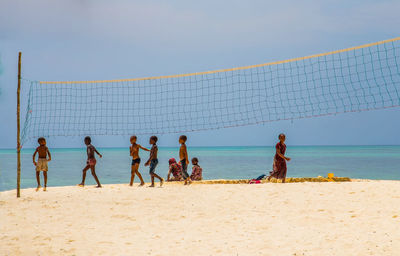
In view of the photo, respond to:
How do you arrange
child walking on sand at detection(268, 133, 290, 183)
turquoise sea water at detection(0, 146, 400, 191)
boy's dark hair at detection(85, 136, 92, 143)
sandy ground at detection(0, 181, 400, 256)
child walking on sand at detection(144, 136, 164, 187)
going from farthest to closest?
turquoise sea water at detection(0, 146, 400, 191) → boy's dark hair at detection(85, 136, 92, 143) → child walking on sand at detection(144, 136, 164, 187) → child walking on sand at detection(268, 133, 290, 183) → sandy ground at detection(0, 181, 400, 256)

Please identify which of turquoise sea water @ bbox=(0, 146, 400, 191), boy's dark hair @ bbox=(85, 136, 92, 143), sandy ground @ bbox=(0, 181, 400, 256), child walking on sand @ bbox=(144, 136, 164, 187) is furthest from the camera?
turquoise sea water @ bbox=(0, 146, 400, 191)

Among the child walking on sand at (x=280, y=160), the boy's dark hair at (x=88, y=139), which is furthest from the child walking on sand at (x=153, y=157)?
the child walking on sand at (x=280, y=160)

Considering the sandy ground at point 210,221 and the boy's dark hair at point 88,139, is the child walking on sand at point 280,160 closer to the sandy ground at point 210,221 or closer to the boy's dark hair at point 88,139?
the sandy ground at point 210,221

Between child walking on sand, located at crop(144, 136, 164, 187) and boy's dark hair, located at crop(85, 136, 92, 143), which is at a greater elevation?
boy's dark hair, located at crop(85, 136, 92, 143)

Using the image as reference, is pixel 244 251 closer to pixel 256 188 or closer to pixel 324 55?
pixel 256 188

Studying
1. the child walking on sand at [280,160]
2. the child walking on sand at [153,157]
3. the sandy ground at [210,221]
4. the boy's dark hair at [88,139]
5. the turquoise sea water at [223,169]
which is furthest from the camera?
the turquoise sea water at [223,169]

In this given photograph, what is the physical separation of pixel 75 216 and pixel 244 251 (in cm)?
302

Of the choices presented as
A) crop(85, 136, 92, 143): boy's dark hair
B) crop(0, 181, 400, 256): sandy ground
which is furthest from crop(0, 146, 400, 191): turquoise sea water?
crop(0, 181, 400, 256): sandy ground

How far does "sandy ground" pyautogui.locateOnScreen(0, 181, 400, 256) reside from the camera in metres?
4.68

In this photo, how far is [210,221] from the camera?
600 cm

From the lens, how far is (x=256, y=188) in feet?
28.3

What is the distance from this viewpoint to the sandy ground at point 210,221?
468 centimetres

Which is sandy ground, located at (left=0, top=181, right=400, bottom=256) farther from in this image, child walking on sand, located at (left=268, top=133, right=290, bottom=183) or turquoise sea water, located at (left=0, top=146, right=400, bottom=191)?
turquoise sea water, located at (left=0, top=146, right=400, bottom=191)

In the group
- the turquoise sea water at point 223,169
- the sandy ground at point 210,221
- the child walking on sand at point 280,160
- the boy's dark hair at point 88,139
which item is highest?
the boy's dark hair at point 88,139
